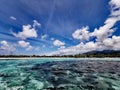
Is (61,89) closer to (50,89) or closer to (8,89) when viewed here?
(50,89)

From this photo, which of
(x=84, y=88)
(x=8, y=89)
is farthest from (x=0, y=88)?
(x=84, y=88)

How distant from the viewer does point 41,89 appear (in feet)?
28.5

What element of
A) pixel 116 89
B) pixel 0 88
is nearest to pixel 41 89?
pixel 0 88

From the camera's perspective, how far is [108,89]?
8695 mm

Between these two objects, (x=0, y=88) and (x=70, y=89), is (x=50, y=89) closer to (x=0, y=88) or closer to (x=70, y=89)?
(x=70, y=89)

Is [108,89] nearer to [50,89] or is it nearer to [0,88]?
[50,89]

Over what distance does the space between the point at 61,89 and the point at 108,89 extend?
11.4ft

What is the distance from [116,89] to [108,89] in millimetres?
595

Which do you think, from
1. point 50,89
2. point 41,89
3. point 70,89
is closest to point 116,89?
point 70,89

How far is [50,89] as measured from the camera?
859 cm

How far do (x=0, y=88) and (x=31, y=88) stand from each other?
228 cm

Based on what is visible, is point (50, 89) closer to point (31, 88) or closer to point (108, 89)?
point (31, 88)

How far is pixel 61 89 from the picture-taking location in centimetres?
859

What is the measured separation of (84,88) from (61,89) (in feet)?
5.80
